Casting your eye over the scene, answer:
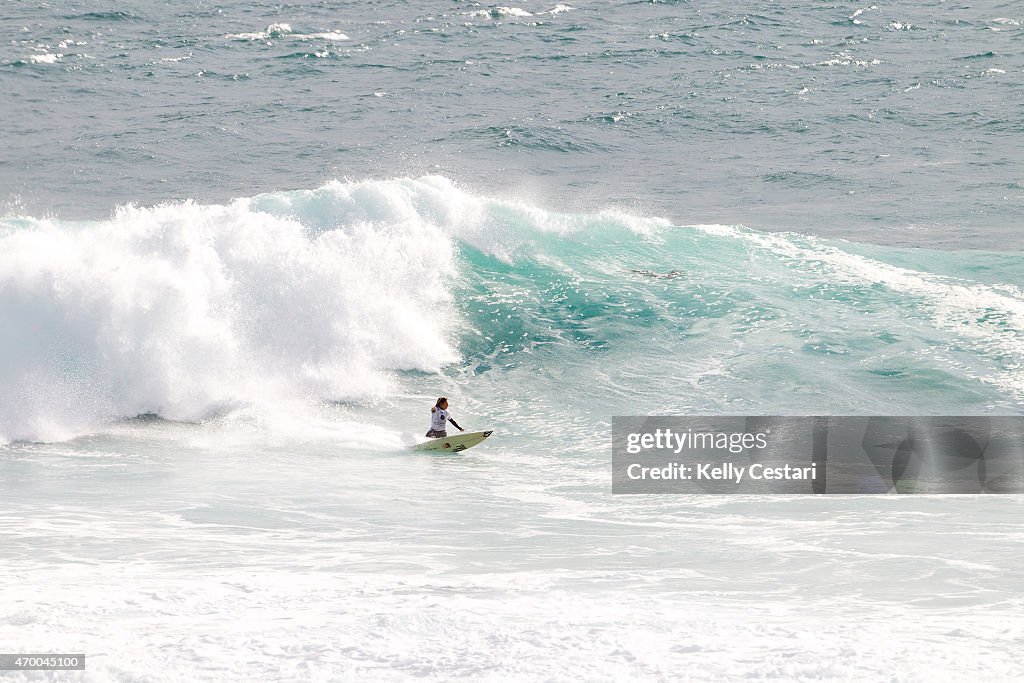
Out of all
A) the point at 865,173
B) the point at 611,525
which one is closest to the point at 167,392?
the point at 611,525

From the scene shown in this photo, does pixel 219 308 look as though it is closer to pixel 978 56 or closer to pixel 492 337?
pixel 492 337

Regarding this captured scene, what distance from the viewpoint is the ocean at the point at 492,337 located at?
750 cm

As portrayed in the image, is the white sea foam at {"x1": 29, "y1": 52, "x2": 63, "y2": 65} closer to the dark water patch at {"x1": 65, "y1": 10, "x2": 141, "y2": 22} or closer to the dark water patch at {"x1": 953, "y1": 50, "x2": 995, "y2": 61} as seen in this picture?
the dark water patch at {"x1": 65, "y1": 10, "x2": 141, "y2": 22}

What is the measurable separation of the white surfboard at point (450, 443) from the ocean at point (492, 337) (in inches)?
13.6

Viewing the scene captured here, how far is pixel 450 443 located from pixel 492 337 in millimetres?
4673

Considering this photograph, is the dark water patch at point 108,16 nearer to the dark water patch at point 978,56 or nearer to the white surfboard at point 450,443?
the dark water patch at point 978,56

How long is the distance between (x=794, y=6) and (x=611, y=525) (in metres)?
37.1

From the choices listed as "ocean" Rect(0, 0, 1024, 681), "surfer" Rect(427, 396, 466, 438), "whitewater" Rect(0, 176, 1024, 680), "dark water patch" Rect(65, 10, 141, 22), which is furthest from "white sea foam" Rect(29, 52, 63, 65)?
"surfer" Rect(427, 396, 466, 438)

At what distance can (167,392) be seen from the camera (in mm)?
14961

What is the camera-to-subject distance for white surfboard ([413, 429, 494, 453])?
13.5 m

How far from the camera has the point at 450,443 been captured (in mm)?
13500

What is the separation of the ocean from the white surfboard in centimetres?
35

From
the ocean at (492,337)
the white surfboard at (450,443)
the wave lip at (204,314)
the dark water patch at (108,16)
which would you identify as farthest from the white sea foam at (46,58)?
the white surfboard at (450,443)

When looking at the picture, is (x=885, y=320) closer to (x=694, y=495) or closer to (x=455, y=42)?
(x=694, y=495)
